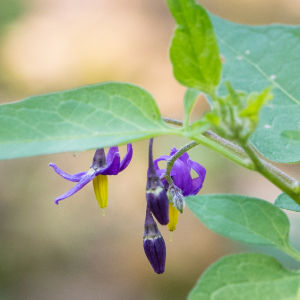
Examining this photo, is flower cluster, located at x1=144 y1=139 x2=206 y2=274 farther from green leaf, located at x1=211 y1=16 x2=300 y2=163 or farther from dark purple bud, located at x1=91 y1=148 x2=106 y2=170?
green leaf, located at x1=211 y1=16 x2=300 y2=163

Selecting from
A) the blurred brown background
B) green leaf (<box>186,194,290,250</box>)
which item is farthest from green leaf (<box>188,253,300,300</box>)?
the blurred brown background

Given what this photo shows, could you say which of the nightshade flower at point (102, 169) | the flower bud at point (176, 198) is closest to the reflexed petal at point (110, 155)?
the nightshade flower at point (102, 169)

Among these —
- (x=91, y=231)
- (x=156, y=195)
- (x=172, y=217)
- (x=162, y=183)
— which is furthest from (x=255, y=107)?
(x=91, y=231)

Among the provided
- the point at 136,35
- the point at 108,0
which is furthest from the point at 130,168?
the point at 108,0

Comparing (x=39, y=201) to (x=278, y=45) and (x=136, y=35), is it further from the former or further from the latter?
(x=278, y=45)

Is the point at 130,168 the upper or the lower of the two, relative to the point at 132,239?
upper

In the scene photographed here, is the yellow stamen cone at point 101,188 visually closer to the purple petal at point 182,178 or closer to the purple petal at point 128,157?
the purple petal at point 128,157

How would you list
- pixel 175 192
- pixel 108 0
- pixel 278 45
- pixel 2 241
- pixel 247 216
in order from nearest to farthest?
pixel 247 216 < pixel 278 45 < pixel 175 192 < pixel 2 241 < pixel 108 0
